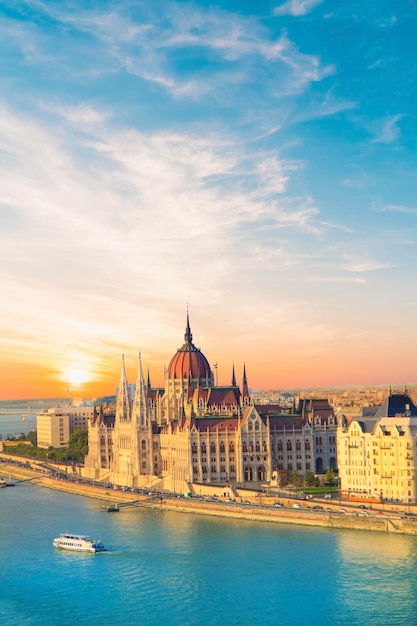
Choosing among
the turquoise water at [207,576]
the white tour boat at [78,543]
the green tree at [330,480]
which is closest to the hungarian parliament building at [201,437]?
the green tree at [330,480]

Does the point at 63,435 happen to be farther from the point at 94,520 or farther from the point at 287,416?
the point at 94,520

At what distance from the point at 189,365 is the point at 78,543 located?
53.2 metres

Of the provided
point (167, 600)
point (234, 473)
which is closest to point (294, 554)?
point (167, 600)

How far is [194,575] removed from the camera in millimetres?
65750

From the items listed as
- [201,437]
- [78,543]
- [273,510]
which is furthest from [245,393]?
[78,543]

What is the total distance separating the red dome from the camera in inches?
4958

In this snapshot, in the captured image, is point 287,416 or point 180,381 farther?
point 180,381

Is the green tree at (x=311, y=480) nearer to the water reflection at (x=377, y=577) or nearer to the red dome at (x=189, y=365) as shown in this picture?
the water reflection at (x=377, y=577)

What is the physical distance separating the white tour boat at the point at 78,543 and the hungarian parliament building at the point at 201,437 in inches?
1013

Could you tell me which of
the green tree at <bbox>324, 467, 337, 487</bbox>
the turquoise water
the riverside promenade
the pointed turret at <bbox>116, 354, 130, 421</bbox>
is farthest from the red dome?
the turquoise water

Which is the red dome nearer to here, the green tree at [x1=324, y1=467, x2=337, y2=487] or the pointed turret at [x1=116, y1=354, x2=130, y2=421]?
the pointed turret at [x1=116, y1=354, x2=130, y2=421]

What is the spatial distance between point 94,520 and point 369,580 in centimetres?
3396

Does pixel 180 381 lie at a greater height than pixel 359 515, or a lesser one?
greater

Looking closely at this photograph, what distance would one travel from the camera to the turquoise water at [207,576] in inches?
2233
